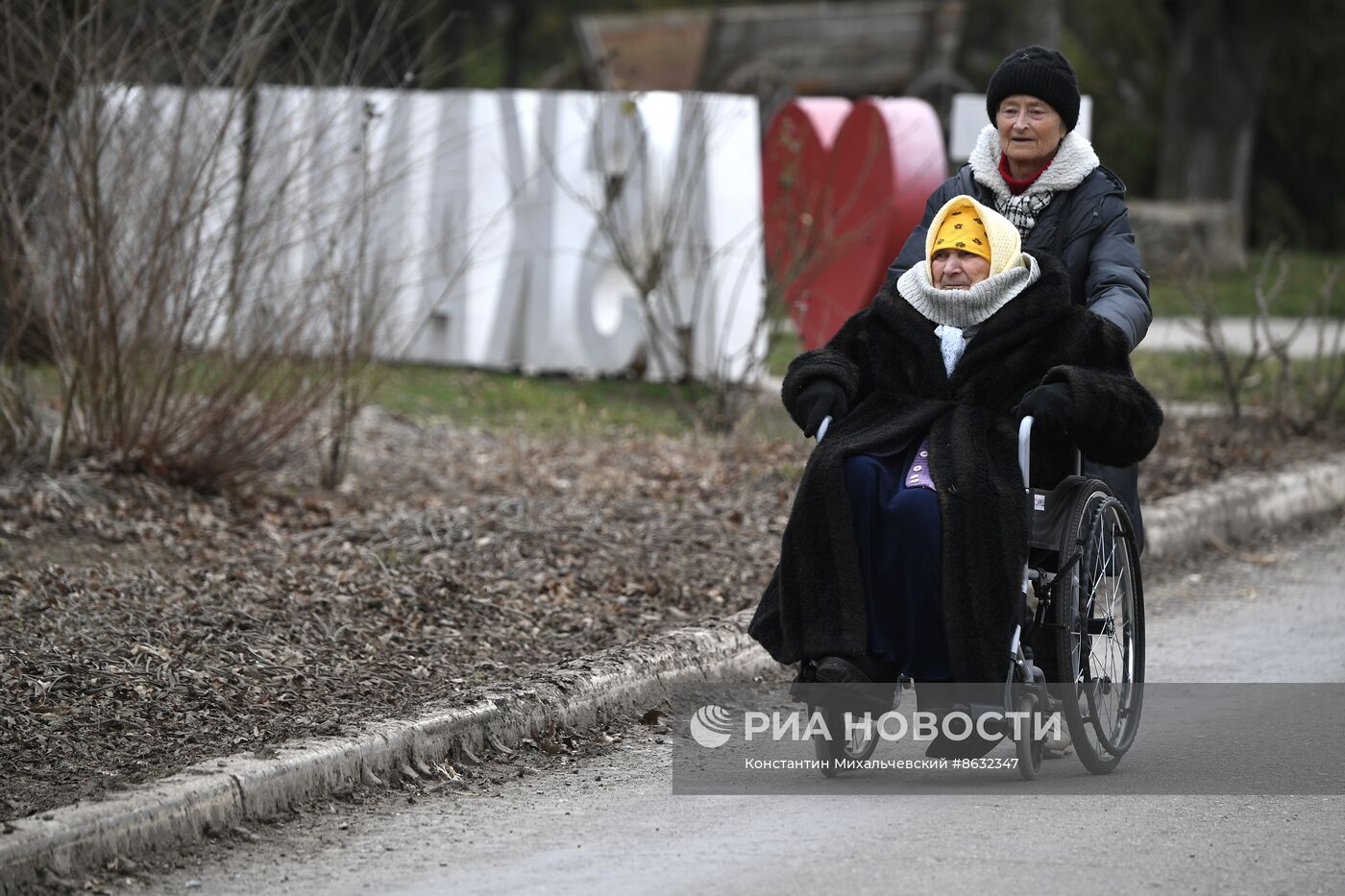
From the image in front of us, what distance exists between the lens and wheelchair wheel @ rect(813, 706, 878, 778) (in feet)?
16.4

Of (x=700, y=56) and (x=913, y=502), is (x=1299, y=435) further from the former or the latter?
(x=700, y=56)

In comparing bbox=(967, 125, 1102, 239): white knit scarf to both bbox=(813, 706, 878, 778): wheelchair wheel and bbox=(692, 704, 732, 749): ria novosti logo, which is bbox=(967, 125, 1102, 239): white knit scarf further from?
bbox=(692, 704, 732, 749): ria novosti logo

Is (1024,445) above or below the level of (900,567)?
above

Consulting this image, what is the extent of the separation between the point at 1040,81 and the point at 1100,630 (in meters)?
1.48

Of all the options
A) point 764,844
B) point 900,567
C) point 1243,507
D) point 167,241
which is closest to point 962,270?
point 900,567

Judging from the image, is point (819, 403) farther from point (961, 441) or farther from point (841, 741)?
point (841, 741)

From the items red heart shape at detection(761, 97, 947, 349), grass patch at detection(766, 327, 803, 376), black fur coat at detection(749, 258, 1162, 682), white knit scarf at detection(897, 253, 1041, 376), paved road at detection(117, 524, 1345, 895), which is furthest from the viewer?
grass patch at detection(766, 327, 803, 376)

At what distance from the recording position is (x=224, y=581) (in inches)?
263

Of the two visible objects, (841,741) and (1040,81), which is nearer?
(841,741)

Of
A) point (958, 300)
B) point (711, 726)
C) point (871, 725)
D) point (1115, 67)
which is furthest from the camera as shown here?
point (1115, 67)

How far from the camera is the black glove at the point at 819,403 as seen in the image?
195 inches

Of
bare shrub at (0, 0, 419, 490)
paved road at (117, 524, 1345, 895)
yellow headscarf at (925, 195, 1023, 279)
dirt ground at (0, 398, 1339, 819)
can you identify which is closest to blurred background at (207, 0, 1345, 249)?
bare shrub at (0, 0, 419, 490)

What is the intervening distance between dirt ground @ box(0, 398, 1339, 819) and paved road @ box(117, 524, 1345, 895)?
1.51 ft

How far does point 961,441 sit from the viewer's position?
15.6 feet
